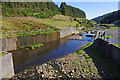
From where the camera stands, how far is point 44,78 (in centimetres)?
1136

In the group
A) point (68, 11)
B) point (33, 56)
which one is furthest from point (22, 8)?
point (68, 11)

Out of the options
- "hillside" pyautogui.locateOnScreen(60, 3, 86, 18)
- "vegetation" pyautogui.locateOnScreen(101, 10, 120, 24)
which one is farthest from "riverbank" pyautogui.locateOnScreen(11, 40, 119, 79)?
"hillside" pyautogui.locateOnScreen(60, 3, 86, 18)

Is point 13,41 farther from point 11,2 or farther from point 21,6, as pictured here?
point 21,6

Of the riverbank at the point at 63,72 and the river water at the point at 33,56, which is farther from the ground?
the river water at the point at 33,56

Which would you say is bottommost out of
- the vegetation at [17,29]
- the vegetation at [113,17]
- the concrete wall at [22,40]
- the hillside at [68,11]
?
the concrete wall at [22,40]

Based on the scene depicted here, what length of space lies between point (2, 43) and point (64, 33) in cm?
2614

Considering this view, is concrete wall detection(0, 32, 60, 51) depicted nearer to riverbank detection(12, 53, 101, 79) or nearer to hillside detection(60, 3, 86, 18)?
riverbank detection(12, 53, 101, 79)

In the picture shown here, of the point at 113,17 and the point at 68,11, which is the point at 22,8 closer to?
the point at 68,11

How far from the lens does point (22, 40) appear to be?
2322 centimetres

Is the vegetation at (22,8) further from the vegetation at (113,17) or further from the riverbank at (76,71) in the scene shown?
the vegetation at (113,17)

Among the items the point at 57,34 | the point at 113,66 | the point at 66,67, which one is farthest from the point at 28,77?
the point at 57,34

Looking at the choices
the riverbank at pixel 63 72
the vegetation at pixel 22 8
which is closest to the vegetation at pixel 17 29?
the riverbank at pixel 63 72

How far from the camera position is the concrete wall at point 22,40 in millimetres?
19953

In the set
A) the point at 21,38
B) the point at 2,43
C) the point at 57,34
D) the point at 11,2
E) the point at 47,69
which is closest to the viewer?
the point at 47,69
